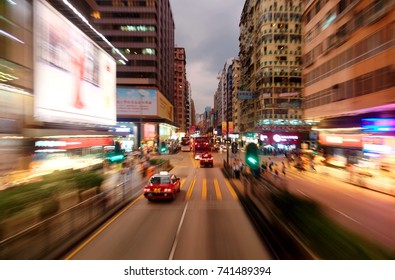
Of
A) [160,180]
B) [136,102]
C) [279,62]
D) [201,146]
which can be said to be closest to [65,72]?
[160,180]

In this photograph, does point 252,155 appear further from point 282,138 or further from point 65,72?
point 282,138

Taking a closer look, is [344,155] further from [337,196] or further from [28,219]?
[28,219]


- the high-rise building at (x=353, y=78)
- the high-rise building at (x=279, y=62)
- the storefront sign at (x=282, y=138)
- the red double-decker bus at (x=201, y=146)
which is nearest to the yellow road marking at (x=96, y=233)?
the high-rise building at (x=353, y=78)

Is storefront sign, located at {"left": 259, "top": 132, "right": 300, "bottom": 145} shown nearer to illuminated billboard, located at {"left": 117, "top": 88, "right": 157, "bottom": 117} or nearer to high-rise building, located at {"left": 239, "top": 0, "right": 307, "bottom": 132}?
high-rise building, located at {"left": 239, "top": 0, "right": 307, "bottom": 132}

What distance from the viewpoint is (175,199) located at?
43.0 ft

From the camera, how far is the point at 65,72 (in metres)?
15.5

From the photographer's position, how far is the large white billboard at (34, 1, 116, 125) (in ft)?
44.1

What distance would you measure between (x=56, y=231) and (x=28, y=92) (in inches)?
551

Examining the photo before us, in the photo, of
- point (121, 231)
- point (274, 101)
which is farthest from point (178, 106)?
point (121, 231)

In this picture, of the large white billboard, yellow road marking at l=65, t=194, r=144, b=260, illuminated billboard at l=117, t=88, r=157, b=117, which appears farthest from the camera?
illuminated billboard at l=117, t=88, r=157, b=117

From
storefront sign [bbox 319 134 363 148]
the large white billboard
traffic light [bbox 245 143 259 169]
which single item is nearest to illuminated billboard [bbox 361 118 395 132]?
storefront sign [bbox 319 134 363 148]

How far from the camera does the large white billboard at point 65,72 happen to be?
1343 centimetres

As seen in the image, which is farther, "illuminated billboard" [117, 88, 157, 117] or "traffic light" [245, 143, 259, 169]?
"illuminated billboard" [117, 88, 157, 117]
